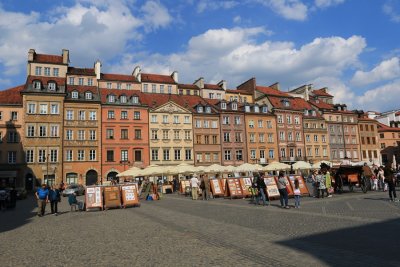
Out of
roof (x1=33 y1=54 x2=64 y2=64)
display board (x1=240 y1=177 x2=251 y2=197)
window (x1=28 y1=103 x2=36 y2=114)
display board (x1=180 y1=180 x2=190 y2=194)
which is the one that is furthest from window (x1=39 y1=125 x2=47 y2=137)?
display board (x1=240 y1=177 x2=251 y2=197)

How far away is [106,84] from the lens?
184 ft

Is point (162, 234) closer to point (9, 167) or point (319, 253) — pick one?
point (319, 253)

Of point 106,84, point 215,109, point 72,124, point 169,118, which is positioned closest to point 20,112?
point 72,124

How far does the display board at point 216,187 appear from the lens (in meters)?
26.6

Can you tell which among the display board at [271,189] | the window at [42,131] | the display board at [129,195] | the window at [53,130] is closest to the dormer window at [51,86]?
the window at [53,130]

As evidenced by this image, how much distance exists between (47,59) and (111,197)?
3962 cm

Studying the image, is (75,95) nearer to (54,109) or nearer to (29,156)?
(54,109)

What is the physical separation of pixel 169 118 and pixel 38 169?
62.9 ft

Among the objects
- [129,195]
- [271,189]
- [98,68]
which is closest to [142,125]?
[98,68]

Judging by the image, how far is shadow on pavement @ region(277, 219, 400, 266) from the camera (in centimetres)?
677

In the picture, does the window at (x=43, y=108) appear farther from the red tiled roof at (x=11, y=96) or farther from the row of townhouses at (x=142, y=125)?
the red tiled roof at (x=11, y=96)

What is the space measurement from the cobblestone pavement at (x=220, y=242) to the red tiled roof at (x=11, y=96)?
38.5 m

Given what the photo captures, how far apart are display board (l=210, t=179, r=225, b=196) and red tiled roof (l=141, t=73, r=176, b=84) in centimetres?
3562

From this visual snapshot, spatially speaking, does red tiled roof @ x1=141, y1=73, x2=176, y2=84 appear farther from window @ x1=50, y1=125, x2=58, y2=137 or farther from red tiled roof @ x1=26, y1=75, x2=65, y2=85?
window @ x1=50, y1=125, x2=58, y2=137
